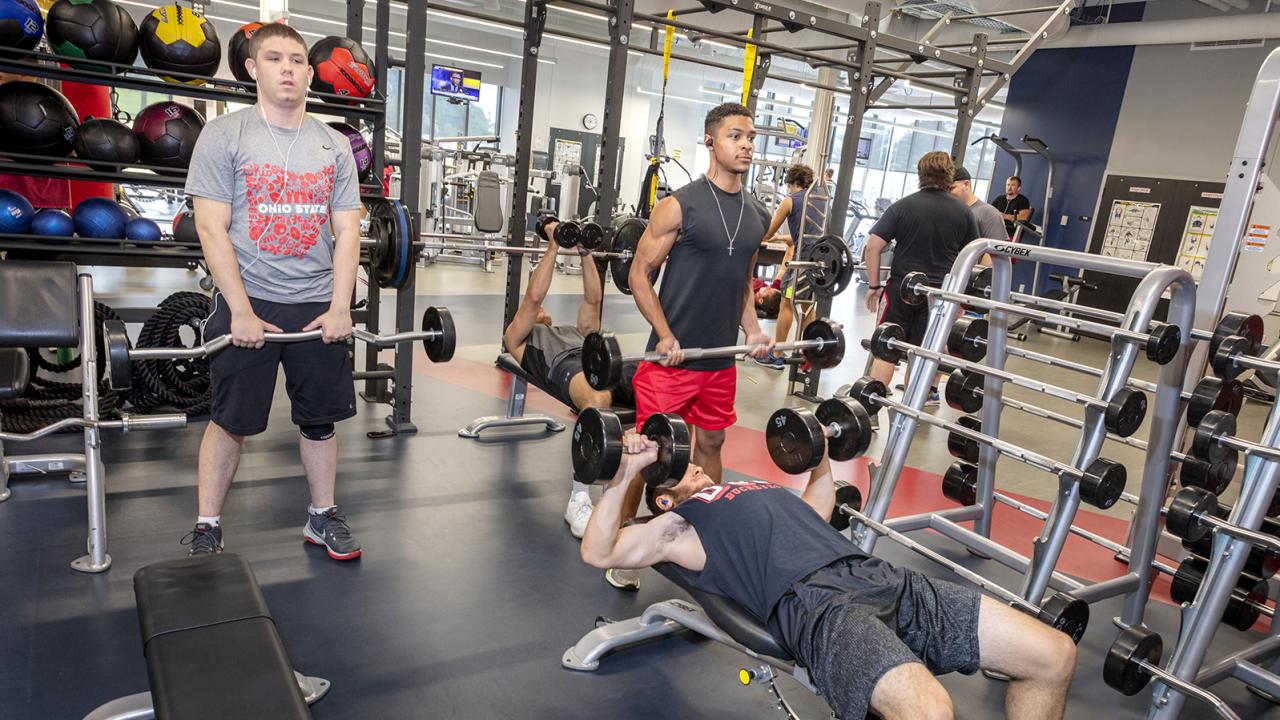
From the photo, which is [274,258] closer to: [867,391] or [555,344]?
[555,344]

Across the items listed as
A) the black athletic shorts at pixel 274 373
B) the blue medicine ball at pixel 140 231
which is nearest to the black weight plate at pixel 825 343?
the black athletic shorts at pixel 274 373

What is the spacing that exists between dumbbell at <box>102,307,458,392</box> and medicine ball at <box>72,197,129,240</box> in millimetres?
1119

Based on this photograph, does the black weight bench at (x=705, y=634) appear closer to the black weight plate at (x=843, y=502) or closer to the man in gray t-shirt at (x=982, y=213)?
the black weight plate at (x=843, y=502)

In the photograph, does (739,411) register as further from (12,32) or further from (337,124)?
(12,32)

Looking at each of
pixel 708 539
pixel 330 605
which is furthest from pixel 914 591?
pixel 330 605

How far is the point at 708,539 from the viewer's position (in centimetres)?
176

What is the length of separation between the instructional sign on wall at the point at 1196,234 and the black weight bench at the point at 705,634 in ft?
26.6

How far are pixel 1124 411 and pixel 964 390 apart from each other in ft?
3.11

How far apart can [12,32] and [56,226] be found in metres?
0.67

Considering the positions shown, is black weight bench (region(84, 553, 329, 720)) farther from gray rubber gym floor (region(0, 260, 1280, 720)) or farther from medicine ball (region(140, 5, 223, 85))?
medicine ball (region(140, 5, 223, 85))

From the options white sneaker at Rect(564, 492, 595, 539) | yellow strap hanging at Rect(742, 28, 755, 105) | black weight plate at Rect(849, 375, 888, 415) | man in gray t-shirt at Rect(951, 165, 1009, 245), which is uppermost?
yellow strap hanging at Rect(742, 28, 755, 105)

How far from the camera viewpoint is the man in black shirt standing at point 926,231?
145 inches

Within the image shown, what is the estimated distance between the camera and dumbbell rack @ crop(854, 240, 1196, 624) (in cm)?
185

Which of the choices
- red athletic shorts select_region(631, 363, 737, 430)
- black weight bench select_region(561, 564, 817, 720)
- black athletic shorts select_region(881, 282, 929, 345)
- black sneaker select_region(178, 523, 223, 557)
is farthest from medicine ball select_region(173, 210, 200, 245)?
black athletic shorts select_region(881, 282, 929, 345)
